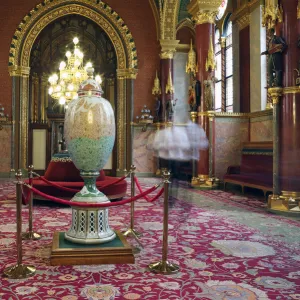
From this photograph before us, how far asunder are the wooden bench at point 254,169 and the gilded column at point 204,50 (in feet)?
2.63

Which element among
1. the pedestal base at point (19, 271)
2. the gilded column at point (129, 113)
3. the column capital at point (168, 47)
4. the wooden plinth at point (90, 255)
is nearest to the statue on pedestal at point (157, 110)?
the gilded column at point (129, 113)

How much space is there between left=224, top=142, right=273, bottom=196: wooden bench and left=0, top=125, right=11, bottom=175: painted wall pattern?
919 centimetres

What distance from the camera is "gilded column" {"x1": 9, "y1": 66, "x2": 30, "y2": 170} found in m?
15.8

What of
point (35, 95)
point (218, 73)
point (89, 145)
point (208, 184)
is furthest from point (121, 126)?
point (89, 145)

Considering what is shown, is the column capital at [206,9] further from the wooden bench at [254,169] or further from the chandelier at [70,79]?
the wooden bench at [254,169]

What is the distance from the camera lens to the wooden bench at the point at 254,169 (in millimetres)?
9562

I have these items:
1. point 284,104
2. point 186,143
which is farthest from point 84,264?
point 186,143

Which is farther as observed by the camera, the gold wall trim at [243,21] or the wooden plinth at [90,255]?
the gold wall trim at [243,21]

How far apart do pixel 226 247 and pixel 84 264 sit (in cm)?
176

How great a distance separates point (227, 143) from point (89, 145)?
324 inches

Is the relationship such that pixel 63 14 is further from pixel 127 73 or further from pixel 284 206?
pixel 284 206

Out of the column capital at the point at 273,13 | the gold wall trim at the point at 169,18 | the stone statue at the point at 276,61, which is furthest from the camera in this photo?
the gold wall trim at the point at 169,18

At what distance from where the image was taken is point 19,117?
52.0ft

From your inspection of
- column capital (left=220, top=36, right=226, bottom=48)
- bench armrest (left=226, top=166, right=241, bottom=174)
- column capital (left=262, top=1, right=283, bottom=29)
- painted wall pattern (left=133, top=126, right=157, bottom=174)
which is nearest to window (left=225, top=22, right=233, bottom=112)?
column capital (left=220, top=36, right=226, bottom=48)
